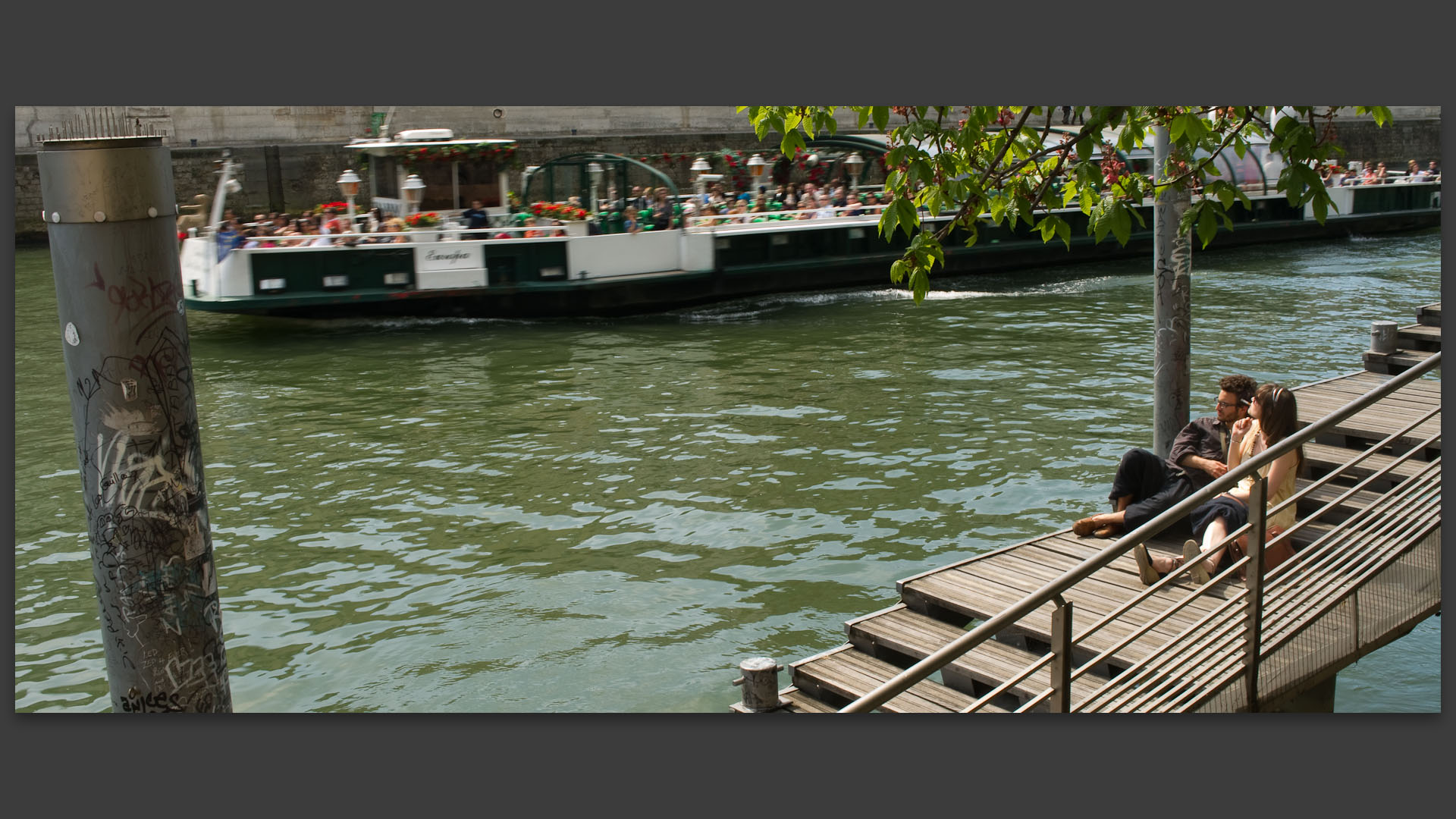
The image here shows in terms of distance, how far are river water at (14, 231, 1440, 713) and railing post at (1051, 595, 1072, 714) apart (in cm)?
182

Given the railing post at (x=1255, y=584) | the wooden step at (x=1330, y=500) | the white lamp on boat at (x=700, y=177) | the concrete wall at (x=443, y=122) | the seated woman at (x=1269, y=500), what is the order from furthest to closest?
1. the concrete wall at (x=443, y=122)
2. the white lamp on boat at (x=700, y=177)
3. the wooden step at (x=1330, y=500)
4. the seated woman at (x=1269, y=500)
5. the railing post at (x=1255, y=584)

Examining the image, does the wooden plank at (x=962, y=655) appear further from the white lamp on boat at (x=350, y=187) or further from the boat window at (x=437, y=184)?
the boat window at (x=437, y=184)

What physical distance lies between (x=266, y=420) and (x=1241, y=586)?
31.0 feet

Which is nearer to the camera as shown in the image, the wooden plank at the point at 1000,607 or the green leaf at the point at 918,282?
the wooden plank at the point at 1000,607

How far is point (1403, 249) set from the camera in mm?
24500

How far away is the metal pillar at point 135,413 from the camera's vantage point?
3.12 metres

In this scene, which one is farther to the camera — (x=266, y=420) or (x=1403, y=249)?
(x=1403, y=249)

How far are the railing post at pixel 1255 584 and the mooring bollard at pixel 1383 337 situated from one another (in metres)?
4.28

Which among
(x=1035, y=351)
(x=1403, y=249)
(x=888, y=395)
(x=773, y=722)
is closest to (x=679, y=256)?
(x=1035, y=351)

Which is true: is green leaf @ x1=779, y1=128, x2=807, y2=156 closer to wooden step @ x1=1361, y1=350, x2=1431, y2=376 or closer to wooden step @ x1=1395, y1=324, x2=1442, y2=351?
wooden step @ x1=1361, y1=350, x2=1431, y2=376

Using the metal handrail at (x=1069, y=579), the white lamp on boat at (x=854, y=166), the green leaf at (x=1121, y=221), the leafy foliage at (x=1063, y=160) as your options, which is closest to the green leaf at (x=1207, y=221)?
the leafy foliage at (x=1063, y=160)

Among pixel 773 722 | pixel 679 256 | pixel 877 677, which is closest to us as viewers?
pixel 773 722

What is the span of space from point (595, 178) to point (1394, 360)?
1441 cm

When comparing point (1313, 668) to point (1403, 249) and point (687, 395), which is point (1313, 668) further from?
point (1403, 249)
